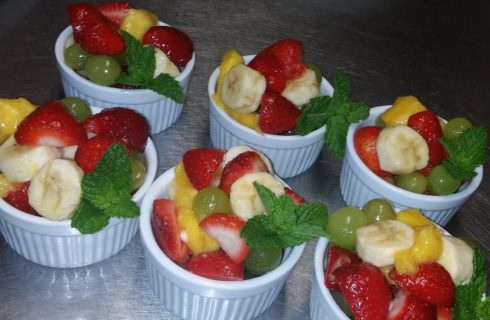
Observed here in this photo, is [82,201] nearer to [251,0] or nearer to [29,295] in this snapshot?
[29,295]

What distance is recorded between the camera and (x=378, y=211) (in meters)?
1.69

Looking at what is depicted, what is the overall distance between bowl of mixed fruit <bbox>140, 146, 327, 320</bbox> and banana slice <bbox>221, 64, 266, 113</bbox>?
300 millimetres

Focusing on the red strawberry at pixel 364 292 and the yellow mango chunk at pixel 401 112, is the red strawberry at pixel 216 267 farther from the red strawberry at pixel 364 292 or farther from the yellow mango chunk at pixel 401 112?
the yellow mango chunk at pixel 401 112

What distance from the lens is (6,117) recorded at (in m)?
1.73

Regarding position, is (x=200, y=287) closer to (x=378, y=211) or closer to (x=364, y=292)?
(x=364, y=292)

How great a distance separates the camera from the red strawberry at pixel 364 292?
1489 mm

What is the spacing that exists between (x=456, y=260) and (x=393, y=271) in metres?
0.13

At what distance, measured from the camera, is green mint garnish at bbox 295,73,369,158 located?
203 centimetres

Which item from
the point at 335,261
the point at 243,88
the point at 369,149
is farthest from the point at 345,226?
the point at 243,88

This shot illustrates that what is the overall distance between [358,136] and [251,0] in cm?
106

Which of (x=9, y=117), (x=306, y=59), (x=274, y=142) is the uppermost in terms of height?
(x=9, y=117)

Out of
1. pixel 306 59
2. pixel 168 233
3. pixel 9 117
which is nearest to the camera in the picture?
pixel 168 233

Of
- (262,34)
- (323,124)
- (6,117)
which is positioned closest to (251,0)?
(262,34)

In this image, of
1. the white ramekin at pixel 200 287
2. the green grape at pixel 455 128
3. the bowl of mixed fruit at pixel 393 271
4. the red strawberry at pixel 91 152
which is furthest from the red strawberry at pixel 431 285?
the red strawberry at pixel 91 152
